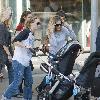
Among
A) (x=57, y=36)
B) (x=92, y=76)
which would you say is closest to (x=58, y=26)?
(x=57, y=36)

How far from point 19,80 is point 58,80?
707mm

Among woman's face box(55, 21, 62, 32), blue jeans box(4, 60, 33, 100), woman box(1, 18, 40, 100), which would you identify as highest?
woman's face box(55, 21, 62, 32)

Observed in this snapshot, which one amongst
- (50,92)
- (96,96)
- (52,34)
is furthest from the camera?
(52,34)

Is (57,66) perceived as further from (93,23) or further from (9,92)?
(93,23)

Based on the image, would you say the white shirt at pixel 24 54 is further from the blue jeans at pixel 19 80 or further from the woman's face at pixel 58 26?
the woman's face at pixel 58 26

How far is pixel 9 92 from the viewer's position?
8.63 meters

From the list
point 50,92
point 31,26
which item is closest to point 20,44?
point 31,26

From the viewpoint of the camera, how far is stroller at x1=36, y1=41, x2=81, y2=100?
328 inches

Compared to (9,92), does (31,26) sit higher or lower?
higher

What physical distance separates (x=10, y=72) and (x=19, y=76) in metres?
1.34

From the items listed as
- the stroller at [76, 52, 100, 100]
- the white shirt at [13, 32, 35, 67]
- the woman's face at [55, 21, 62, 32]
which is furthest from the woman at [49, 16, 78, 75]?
the stroller at [76, 52, 100, 100]

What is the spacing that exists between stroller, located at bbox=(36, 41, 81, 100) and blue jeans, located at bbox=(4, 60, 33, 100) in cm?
26

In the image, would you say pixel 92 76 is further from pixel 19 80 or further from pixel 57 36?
pixel 57 36

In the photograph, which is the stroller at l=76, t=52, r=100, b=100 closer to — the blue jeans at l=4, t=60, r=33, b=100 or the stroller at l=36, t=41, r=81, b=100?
the stroller at l=36, t=41, r=81, b=100
